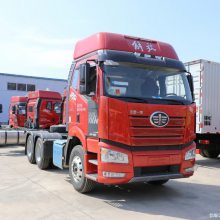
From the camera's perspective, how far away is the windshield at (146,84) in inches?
253

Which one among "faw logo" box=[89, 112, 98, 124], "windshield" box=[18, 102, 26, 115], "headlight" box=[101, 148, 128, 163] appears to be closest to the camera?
"headlight" box=[101, 148, 128, 163]

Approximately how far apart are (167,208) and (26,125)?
1224cm

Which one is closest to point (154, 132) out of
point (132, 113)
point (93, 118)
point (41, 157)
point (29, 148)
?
point (132, 113)

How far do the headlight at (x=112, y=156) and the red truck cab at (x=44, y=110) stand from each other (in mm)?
10438

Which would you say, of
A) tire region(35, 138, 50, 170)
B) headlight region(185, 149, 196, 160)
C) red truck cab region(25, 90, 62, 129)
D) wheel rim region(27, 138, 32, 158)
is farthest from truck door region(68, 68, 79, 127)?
red truck cab region(25, 90, 62, 129)

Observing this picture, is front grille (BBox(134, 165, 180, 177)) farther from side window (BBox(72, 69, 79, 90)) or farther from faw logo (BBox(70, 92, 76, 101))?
side window (BBox(72, 69, 79, 90))

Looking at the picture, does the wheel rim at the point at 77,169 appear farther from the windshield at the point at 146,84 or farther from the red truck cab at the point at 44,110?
the red truck cab at the point at 44,110

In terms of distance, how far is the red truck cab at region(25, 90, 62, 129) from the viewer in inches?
638

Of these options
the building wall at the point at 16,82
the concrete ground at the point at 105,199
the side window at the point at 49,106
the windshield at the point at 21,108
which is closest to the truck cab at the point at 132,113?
the concrete ground at the point at 105,199

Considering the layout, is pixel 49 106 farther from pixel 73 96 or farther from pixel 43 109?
pixel 73 96

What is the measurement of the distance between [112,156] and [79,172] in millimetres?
1267

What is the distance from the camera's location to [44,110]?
1627 cm

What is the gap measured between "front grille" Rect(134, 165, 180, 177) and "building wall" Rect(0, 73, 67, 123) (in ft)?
101

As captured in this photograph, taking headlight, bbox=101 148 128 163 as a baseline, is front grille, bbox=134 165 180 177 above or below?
below
